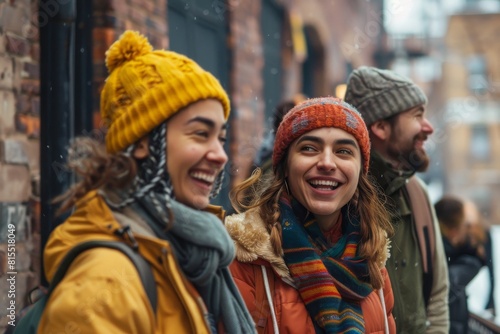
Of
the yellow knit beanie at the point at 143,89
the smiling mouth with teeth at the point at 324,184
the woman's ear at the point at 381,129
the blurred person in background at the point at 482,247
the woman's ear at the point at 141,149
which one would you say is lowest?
the blurred person in background at the point at 482,247

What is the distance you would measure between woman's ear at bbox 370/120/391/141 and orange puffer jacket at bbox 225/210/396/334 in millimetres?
1165

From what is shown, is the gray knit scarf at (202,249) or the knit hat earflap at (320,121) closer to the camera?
the gray knit scarf at (202,249)

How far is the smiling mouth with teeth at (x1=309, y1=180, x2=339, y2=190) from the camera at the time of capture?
3180mm

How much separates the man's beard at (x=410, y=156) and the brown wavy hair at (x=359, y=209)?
651 mm

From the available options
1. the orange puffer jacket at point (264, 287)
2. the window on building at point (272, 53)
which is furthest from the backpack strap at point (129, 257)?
the window on building at point (272, 53)

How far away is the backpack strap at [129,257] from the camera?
220cm

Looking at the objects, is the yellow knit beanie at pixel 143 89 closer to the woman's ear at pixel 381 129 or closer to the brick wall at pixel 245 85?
the woman's ear at pixel 381 129

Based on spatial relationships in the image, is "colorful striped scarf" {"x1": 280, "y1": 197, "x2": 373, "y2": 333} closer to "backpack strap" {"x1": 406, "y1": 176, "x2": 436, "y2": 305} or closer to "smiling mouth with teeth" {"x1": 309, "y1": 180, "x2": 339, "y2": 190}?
"smiling mouth with teeth" {"x1": 309, "y1": 180, "x2": 339, "y2": 190}

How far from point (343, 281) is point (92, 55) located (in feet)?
9.56

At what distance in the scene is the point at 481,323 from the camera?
5605 millimetres

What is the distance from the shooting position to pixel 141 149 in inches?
94.7

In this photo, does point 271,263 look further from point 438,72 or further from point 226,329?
point 438,72

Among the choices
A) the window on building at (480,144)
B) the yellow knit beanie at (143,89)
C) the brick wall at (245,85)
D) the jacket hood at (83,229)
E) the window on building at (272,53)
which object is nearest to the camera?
the jacket hood at (83,229)

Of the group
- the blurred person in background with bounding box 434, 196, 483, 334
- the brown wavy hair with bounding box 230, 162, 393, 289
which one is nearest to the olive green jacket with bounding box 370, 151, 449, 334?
the brown wavy hair with bounding box 230, 162, 393, 289
